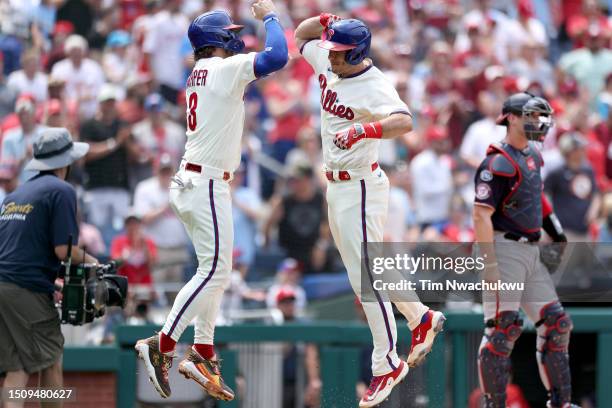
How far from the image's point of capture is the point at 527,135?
9.36m

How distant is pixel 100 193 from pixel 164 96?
7.56ft

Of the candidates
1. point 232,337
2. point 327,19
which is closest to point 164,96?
point 232,337

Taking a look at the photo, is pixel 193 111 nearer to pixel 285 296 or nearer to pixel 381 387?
pixel 381 387

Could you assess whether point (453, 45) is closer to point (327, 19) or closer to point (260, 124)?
point (260, 124)

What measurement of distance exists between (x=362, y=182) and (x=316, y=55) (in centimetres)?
98

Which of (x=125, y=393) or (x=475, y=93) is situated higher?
(x=475, y=93)

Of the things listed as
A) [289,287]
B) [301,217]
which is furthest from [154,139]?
[289,287]

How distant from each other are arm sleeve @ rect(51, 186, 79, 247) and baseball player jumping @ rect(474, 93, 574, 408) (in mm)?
2735

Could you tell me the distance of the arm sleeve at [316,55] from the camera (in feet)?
29.9

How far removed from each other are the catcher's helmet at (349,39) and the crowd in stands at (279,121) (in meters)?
4.29

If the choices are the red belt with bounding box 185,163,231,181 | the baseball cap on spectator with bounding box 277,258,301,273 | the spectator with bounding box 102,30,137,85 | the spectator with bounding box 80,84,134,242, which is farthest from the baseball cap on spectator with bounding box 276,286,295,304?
A: the spectator with bounding box 102,30,137,85

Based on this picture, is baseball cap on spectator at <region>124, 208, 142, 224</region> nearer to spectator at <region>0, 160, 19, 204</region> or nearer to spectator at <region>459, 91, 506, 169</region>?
spectator at <region>0, 160, 19, 204</region>

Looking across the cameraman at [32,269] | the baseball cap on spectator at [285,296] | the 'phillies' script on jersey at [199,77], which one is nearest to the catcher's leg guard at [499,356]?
the 'phillies' script on jersey at [199,77]

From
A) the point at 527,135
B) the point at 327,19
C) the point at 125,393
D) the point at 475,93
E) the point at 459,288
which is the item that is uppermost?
the point at 475,93
